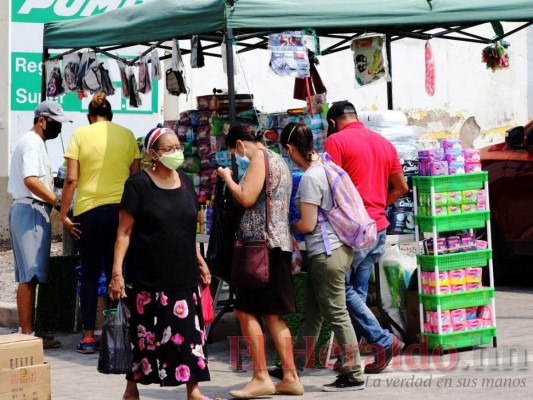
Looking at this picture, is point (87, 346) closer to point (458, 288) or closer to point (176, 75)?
point (176, 75)

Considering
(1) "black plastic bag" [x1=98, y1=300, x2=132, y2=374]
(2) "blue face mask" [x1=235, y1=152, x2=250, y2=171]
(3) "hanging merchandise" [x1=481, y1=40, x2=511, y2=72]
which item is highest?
(3) "hanging merchandise" [x1=481, y1=40, x2=511, y2=72]

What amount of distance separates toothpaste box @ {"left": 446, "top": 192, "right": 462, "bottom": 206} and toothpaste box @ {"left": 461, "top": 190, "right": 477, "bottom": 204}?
41 millimetres

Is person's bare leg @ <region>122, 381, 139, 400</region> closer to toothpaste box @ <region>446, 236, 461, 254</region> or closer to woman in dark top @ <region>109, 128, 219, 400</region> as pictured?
woman in dark top @ <region>109, 128, 219, 400</region>

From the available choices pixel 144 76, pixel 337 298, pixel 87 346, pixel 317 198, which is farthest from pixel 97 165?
pixel 337 298

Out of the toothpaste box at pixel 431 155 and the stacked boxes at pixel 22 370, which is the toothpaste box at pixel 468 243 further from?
the stacked boxes at pixel 22 370

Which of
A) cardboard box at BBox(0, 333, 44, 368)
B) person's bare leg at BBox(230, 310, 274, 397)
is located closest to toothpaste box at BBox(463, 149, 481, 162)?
person's bare leg at BBox(230, 310, 274, 397)

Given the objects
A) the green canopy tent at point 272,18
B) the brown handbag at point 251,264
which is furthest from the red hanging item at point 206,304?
the green canopy tent at point 272,18

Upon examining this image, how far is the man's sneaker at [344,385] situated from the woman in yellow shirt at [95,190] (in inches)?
87.4

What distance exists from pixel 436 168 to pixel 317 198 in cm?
140

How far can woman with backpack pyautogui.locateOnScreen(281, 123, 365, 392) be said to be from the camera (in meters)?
6.88

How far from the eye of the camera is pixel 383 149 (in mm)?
7703

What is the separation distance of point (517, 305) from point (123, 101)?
7036mm

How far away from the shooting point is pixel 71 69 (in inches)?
397

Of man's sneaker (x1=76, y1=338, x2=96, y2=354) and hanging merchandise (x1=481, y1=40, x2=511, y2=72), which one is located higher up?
hanging merchandise (x1=481, y1=40, x2=511, y2=72)
